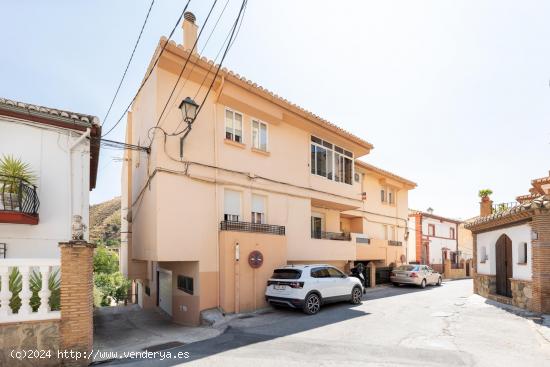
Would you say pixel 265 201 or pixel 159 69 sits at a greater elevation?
pixel 159 69

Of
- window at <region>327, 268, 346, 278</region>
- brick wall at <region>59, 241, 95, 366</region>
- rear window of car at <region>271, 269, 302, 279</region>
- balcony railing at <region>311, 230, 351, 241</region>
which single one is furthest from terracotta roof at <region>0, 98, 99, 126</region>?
balcony railing at <region>311, 230, 351, 241</region>

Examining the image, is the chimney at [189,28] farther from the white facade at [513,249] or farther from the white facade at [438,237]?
the white facade at [438,237]

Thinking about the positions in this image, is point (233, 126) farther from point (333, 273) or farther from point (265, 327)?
point (265, 327)

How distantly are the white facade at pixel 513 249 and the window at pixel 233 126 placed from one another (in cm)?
1082

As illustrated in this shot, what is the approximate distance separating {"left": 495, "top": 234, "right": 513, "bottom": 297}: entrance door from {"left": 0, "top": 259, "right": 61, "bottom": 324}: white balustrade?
15.2m

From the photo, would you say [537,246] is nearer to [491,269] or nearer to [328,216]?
[491,269]

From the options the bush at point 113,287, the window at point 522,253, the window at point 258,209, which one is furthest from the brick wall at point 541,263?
the bush at point 113,287

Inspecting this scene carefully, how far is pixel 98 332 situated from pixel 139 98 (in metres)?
8.94

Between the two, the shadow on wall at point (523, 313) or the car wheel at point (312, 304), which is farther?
the car wheel at point (312, 304)

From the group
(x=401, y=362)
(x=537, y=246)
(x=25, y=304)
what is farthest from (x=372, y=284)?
(x=25, y=304)

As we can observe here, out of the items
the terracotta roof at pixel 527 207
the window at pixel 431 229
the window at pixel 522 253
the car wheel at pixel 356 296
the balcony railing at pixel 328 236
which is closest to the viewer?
the terracotta roof at pixel 527 207

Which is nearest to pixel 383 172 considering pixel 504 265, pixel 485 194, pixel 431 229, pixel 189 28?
pixel 485 194

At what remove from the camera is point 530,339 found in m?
7.88

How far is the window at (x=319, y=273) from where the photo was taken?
1132 cm
